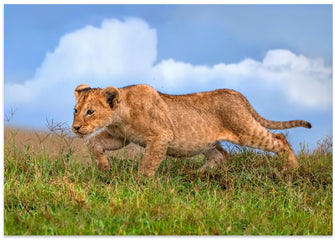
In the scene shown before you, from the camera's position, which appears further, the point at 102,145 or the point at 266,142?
the point at 266,142

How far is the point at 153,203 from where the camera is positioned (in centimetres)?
562

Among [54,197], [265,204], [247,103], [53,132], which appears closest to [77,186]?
[54,197]

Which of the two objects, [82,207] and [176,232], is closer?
[176,232]

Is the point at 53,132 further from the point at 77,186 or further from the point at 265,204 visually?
the point at 265,204

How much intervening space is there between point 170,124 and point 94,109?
1300mm

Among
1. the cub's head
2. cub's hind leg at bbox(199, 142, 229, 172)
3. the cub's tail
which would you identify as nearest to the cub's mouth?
the cub's head

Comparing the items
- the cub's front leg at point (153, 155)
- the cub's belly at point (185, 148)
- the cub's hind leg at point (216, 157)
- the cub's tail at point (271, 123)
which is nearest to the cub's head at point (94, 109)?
the cub's front leg at point (153, 155)

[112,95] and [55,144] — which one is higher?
[112,95]

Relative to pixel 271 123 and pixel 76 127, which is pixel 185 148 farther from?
pixel 271 123

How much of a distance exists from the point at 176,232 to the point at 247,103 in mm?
4198

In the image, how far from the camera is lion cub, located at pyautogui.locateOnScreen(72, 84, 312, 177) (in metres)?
6.91

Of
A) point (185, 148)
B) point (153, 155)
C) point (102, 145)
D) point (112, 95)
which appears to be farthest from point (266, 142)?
point (112, 95)

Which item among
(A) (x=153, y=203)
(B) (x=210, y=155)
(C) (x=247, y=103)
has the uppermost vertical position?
(C) (x=247, y=103)

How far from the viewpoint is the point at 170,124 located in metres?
7.50
